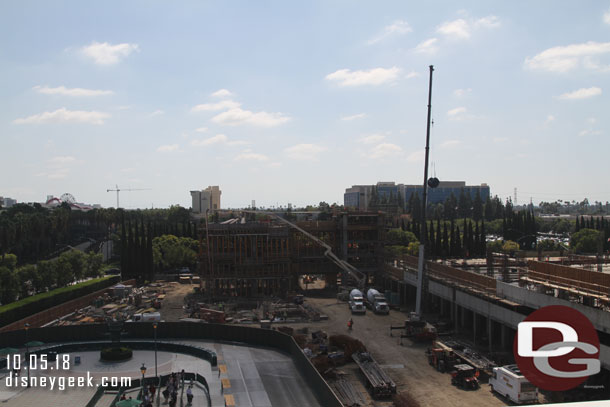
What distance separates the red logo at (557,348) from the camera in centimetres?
2847

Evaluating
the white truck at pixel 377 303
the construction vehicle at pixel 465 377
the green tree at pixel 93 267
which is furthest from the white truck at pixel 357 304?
the green tree at pixel 93 267

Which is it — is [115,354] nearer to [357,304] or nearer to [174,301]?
[174,301]

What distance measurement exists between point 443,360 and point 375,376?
22.1 feet

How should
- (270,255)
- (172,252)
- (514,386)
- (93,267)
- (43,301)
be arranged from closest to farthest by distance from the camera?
1. (514,386)
2. (43,301)
3. (270,255)
4. (93,267)
5. (172,252)

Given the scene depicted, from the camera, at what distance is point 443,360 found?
37062mm

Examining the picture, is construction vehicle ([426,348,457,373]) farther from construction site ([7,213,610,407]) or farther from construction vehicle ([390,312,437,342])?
construction vehicle ([390,312,437,342])

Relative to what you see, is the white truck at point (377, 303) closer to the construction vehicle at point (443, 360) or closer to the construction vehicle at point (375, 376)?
the construction vehicle at point (375, 376)

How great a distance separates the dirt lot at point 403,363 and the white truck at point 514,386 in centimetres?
70

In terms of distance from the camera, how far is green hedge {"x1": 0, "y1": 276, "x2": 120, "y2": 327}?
4794 cm

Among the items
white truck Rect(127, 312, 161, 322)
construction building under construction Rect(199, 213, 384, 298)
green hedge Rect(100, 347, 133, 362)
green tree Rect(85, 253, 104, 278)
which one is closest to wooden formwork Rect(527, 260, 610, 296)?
green hedge Rect(100, 347, 133, 362)

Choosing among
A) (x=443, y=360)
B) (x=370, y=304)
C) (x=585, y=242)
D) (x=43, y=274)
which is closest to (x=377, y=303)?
(x=370, y=304)

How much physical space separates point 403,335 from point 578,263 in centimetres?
1899

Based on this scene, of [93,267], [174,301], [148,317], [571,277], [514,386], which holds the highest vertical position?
[571,277]

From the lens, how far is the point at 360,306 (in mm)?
57844
